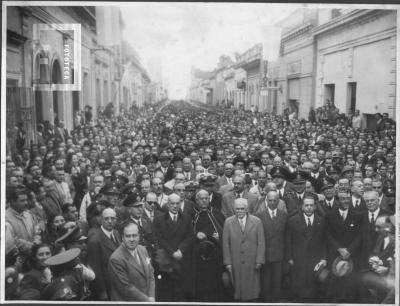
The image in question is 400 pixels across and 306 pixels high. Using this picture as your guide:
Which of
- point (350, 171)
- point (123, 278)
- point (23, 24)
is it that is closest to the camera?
point (123, 278)

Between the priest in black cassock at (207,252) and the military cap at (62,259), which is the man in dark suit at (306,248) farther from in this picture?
the military cap at (62,259)

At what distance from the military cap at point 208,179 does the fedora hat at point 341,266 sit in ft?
6.05

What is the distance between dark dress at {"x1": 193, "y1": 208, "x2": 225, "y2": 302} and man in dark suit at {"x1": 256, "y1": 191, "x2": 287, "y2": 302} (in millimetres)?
548

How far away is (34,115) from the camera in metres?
6.02

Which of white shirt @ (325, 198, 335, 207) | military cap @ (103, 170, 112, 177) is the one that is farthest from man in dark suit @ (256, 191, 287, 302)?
military cap @ (103, 170, 112, 177)

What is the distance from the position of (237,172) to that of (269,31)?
1.90 metres

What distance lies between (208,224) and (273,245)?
85 cm

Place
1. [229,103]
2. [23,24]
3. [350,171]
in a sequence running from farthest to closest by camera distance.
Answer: [229,103] < [350,171] < [23,24]

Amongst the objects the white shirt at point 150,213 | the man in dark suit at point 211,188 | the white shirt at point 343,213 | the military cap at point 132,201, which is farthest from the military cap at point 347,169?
the military cap at point 132,201

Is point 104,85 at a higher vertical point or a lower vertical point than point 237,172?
higher

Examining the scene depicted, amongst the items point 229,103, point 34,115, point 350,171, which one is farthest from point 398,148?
point 34,115

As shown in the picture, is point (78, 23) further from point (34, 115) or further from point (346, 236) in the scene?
point (346, 236)

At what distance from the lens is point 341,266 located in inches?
225

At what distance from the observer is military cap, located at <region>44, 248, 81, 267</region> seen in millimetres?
4859
